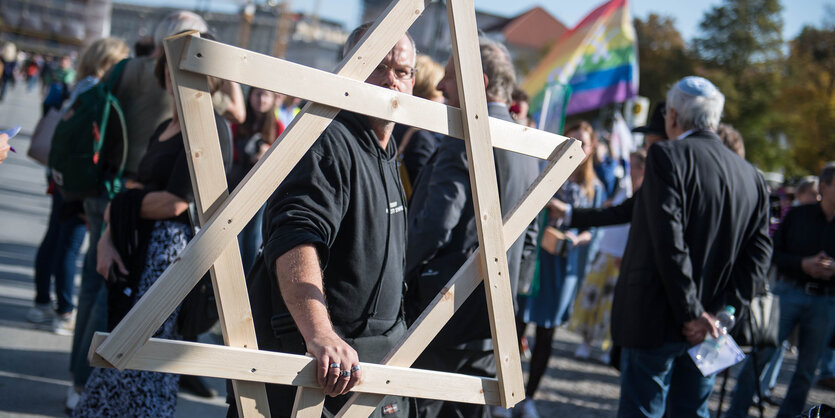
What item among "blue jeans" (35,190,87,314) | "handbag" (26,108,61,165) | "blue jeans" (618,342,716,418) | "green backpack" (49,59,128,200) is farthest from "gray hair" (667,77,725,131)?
"handbag" (26,108,61,165)

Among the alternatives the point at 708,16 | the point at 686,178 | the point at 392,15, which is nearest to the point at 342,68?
the point at 392,15

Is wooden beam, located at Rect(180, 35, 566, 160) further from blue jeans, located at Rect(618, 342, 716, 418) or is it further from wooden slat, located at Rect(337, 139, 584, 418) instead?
blue jeans, located at Rect(618, 342, 716, 418)

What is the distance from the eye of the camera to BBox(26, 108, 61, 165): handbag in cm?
573

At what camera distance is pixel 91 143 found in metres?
4.26

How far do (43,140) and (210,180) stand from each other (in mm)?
4372

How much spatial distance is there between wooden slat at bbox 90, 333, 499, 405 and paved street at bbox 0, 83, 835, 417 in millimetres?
2681

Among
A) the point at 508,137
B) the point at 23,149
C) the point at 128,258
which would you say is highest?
the point at 508,137

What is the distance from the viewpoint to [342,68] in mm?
2055

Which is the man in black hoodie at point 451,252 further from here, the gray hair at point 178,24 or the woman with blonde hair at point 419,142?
the gray hair at point 178,24

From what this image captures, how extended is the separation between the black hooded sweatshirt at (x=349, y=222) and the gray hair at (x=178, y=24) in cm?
184

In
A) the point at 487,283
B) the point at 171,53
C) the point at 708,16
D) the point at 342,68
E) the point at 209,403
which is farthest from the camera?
the point at 708,16

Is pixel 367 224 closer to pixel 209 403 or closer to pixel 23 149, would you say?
pixel 209 403

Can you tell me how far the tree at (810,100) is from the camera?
3278 cm

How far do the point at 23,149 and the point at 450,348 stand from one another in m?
15.5
